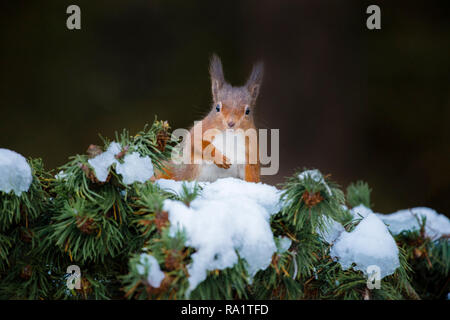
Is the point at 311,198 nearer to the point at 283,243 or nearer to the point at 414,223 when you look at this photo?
the point at 283,243

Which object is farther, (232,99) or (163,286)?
(232,99)

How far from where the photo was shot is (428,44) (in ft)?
7.34

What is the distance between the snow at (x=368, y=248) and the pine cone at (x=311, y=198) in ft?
0.43

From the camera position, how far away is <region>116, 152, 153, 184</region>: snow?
2.02 feet

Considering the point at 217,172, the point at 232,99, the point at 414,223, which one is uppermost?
the point at 232,99

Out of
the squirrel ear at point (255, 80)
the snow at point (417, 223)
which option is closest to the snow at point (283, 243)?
the snow at point (417, 223)

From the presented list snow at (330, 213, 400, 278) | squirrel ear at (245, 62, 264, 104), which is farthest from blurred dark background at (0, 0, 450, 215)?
snow at (330, 213, 400, 278)

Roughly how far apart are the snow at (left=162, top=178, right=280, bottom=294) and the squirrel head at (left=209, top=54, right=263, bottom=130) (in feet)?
1.64

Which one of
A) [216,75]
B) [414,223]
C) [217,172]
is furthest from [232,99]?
[414,223]

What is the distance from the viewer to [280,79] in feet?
7.45

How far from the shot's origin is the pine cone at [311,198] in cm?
59

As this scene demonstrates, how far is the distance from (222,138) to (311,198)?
21.6 inches

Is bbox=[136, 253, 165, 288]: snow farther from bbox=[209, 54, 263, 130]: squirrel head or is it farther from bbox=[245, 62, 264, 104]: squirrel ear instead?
bbox=[245, 62, 264, 104]: squirrel ear
